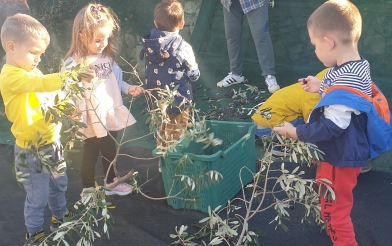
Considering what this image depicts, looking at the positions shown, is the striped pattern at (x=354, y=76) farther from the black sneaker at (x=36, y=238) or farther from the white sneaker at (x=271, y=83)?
the white sneaker at (x=271, y=83)

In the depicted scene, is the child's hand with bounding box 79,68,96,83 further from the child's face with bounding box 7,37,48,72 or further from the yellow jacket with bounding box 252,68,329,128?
the yellow jacket with bounding box 252,68,329,128

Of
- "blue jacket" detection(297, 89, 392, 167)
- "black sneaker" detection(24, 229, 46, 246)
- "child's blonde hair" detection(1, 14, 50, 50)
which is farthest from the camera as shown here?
"child's blonde hair" detection(1, 14, 50, 50)

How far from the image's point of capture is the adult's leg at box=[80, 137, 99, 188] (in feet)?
11.3

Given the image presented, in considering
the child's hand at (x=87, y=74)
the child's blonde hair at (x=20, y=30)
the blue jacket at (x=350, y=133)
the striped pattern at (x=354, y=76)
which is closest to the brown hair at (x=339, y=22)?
the striped pattern at (x=354, y=76)

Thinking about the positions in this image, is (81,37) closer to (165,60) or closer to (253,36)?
(165,60)

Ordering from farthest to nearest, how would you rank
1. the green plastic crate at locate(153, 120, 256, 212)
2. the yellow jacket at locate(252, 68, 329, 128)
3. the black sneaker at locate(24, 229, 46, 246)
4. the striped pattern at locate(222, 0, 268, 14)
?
the striped pattern at locate(222, 0, 268, 14), the yellow jacket at locate(252, 68, 329, 128), the green plastic crate at locate(153, 120, 256, 212), the black sneaker at locate(24, 229, 46, 246)

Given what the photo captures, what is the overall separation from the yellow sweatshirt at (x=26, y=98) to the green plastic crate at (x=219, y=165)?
0.81 m

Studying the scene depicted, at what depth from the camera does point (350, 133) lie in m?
2.41

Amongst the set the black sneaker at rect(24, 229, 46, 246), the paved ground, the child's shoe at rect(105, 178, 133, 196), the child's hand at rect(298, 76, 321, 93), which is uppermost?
the child's hand at rect(298, 76, 321, 93)

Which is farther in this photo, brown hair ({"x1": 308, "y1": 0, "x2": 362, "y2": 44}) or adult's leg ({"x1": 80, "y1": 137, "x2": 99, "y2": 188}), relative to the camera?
adult's leg ({"x1": 80, "y1": 137, "x2": 99, "y2": 188})

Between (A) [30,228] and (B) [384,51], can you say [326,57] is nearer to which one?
(A) [30,228]

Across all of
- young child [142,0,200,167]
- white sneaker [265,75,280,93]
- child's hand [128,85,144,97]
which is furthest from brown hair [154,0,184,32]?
white sneaker [265,75,280,93]

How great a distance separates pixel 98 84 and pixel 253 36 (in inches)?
92.7

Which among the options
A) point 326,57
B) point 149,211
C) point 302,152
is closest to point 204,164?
point 149,211
